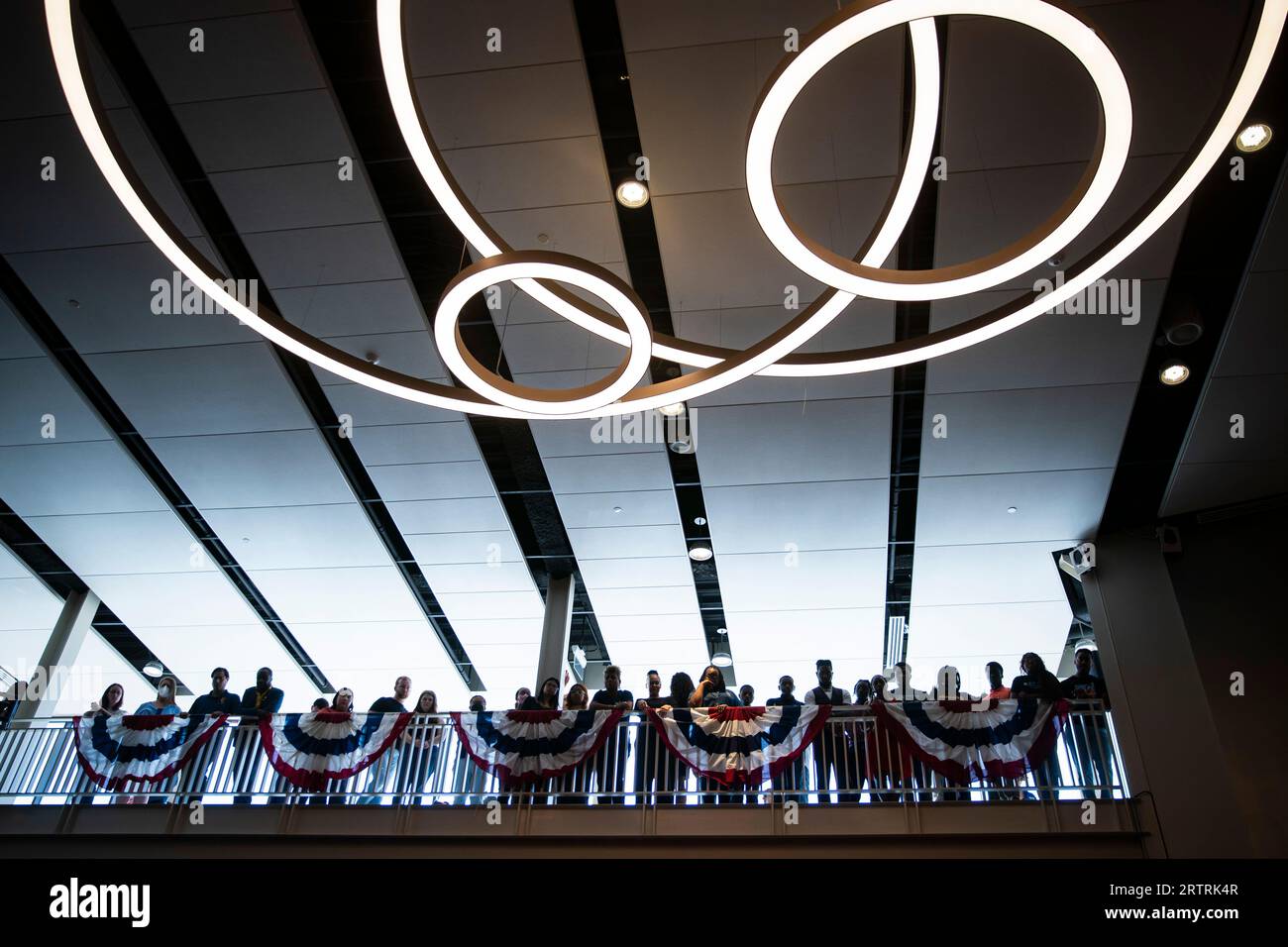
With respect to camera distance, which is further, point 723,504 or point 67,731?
point 723,504

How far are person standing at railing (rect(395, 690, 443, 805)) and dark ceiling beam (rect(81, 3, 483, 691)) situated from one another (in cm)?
365

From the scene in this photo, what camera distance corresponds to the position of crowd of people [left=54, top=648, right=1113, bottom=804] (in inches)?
353

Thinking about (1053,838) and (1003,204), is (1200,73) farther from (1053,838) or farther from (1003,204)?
(1053,838)

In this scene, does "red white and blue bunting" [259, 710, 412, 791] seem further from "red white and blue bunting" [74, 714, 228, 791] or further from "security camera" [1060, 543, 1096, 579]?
"security camera" [1060, 543, 1096, 579]

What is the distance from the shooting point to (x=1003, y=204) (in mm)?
8367

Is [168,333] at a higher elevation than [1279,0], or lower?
higher

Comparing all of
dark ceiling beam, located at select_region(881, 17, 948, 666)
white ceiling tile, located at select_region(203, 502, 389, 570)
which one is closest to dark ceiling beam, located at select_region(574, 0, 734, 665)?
dark ceiling beam, located at select_region(881, 17, 948, 666)

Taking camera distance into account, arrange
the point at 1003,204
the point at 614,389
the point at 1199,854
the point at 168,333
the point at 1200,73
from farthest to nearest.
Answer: the point at 168,333, the point at 1199,854, the point at 1003,204, the point at 1200,73, the point at 614,389

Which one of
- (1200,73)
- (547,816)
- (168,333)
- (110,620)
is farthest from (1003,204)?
(110,620)

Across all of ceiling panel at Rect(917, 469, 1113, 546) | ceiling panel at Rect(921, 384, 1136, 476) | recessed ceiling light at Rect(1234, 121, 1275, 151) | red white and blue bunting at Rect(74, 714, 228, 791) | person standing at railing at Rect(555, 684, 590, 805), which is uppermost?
ceiling panel at Rect(921, 384, 1136, 476)

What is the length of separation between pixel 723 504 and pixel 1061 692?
15.7 feet

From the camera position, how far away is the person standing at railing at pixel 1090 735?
8.85 m

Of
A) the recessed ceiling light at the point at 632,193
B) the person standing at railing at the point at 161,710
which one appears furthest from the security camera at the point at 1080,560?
the person standing at railing at the point at 161,710

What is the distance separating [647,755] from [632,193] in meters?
5.70
